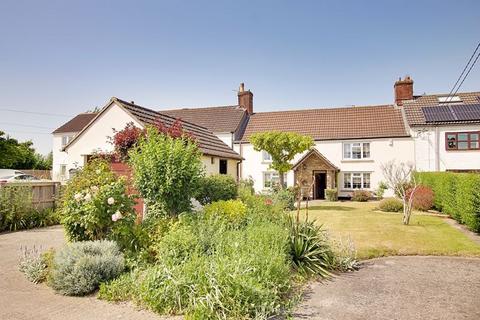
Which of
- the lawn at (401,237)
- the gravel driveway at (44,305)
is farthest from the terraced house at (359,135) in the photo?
the gravel driveway at (44,305)

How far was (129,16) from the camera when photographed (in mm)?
11734

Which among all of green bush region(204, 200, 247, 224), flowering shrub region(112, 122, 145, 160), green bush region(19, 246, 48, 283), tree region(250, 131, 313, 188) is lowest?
green bush region(19, 246, 48, 283)

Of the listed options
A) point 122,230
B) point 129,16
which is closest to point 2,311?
point 122,230

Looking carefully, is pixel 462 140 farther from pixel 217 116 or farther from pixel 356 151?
pixel 217 116

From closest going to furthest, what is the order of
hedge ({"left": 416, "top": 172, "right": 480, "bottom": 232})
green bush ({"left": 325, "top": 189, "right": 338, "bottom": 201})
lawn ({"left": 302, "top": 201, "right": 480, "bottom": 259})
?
1. lawn ({"left": 302, "top": 201, "right": 480, "bottom": 259})
2. hedge ({"left": 416, "top": 172, "right": 480, "bottom": 232})
3. green bush ({"left": 325, "top": 189, "right": 338, "bottom": 201})

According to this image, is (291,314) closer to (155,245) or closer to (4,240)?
(155,245)

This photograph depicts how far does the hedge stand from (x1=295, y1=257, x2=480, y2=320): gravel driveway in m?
4.70

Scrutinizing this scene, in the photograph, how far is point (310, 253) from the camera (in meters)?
7.34

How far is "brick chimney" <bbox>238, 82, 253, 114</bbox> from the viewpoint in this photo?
1444 inches

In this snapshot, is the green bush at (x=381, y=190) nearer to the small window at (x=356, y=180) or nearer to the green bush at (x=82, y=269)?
the small window at (x=356, y=180)

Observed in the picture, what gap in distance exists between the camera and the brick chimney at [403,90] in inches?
1229

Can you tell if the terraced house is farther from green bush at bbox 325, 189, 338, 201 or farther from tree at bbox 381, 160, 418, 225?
tree at bbox 381, 160, 418, 225

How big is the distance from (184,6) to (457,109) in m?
27.6

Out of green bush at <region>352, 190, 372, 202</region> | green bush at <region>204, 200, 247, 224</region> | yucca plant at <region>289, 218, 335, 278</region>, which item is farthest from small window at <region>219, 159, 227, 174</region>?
green bush at <region>352, 190, 372, 202</region>
